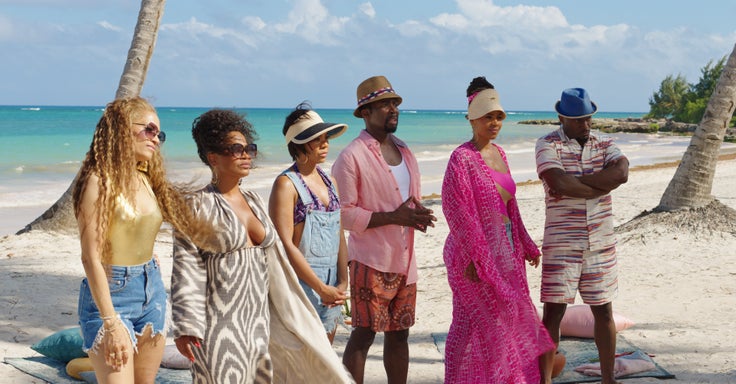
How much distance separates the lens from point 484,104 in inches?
190

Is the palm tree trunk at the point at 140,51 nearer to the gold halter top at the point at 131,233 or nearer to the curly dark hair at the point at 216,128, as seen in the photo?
the curly dark hair at the point at 216,128

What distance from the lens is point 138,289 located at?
3434mm

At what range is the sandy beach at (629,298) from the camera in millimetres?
5930

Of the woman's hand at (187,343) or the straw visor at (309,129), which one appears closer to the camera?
the woman's hand at (187,343)

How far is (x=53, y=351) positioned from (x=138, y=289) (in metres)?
2.70

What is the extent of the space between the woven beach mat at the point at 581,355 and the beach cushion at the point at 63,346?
2.63 meters

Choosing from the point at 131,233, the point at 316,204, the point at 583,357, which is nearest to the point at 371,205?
the point at 316,204

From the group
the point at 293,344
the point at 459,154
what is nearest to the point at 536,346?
the point at 459,154

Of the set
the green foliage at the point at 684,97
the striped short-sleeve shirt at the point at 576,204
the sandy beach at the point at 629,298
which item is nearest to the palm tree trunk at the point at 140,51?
the sandy beach at the point at 629,298

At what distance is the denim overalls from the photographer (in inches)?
166

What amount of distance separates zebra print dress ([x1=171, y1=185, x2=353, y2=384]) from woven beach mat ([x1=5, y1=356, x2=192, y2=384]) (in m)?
1.86

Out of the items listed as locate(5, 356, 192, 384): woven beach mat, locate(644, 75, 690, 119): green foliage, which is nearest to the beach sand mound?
locate(5, 356, 192, 384): woven beach mat

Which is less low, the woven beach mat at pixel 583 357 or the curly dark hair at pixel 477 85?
the curly dark hair at pixel 477 85

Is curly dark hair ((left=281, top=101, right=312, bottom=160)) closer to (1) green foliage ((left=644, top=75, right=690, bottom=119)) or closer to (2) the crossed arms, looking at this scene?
(2) the crossed arms
